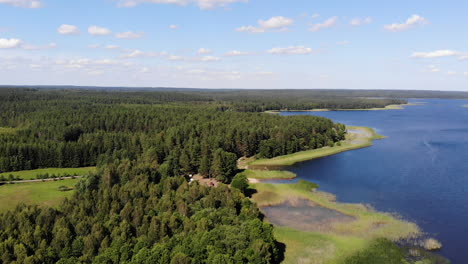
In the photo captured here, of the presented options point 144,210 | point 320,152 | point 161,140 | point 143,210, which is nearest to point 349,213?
point 144,210

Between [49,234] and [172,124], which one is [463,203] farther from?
[172,124]

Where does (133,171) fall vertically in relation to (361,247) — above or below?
above

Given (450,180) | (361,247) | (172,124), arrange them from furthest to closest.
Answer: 1. (172,124)
2. (450,180)
3. (361,247)

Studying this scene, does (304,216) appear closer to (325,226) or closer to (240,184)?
(325,226)

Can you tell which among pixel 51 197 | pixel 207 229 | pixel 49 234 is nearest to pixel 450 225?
pixel 207 229

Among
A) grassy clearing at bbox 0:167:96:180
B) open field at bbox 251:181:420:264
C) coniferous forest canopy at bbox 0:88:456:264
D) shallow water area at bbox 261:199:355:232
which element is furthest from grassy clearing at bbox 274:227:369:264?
grassy clearing at bbox 0:167:96:180

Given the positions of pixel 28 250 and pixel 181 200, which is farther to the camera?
pixel 181 200

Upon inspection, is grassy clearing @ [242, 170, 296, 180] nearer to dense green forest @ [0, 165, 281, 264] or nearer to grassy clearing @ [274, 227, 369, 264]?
dense green forest @ [0, 165, 281, 264]
